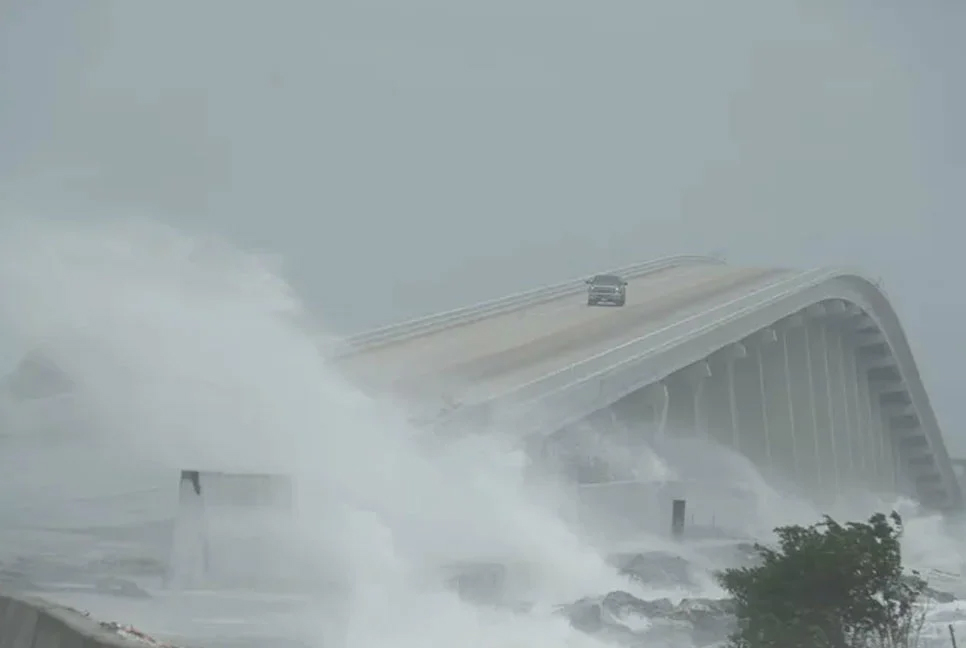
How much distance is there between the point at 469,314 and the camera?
186 feet

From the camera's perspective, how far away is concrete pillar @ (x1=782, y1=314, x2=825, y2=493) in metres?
64.9

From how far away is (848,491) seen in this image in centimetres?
7069

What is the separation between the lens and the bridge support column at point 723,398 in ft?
183

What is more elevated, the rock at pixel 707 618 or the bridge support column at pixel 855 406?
the bridge support column at pixel 855 406

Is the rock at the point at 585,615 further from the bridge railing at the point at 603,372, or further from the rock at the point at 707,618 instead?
the bridge railing at the point at 603,372

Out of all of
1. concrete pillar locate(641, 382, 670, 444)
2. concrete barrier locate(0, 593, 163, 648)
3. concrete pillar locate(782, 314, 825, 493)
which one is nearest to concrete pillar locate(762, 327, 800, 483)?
concrete pillar locate(782, 314, 825, 493)

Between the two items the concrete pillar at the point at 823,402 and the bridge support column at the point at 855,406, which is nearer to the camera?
the concrete pillar at the point at 823,402

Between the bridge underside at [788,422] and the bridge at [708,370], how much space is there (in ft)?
0.29

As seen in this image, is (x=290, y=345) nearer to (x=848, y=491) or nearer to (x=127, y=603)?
(x=127, y=603)

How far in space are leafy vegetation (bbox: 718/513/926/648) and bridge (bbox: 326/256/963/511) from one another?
63.5 feet

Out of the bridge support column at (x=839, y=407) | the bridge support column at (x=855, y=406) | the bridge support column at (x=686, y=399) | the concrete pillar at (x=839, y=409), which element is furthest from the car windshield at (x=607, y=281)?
the bridge support column at (x=855, y=406)

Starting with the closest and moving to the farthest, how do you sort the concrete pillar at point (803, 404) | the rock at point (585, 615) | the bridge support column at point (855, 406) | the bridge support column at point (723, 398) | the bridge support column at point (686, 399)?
the rock at point (585, 615) < the bridge support column at point (686, 399) < the bridge support column at point (723, 398) < the concrete pillar at point (803, 404) < the bridge support column at point (855, 406)

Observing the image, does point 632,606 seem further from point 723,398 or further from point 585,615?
point 723,398

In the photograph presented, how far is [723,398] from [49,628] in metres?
48.7
